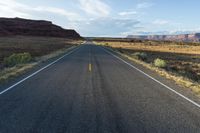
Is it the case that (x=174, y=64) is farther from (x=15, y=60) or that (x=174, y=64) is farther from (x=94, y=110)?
(x=94, y=110)

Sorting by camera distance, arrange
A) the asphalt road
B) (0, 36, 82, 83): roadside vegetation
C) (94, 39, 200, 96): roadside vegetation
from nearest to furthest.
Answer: the asphalt road, (94, 39, 200, 96): roadside vegetation, (0, 36, 82, 83): roadside vegetation

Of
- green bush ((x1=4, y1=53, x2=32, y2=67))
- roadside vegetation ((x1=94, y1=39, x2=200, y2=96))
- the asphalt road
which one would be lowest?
roadside vegetation ((x1=94, y1=39, x2=200, y2=96))

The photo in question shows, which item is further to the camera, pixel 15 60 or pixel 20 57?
pixel 20 57

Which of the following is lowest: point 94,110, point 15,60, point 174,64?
point 174,64

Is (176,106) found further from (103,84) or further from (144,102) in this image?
(103,84)

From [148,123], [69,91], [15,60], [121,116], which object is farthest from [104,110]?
[15,60]

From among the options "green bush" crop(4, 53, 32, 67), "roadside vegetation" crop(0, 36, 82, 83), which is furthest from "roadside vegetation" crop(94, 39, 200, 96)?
"green bush" crop(4, 53, 32, 67)

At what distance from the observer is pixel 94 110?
763cm

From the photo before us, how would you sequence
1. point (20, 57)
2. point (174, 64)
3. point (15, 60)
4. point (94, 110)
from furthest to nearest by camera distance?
point (174, 64) → point (20, 57) → point (15, 60) → point (94, 110)

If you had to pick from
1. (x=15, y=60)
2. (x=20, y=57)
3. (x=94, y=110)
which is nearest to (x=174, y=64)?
(x=20, y=57)

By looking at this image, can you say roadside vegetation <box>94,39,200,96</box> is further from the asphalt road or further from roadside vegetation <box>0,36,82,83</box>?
roadside vegetation <box>0,36,82,83</box>

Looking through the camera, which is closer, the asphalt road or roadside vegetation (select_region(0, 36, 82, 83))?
the asphalt road

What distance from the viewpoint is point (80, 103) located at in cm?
843

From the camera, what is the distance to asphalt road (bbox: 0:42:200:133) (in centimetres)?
614
